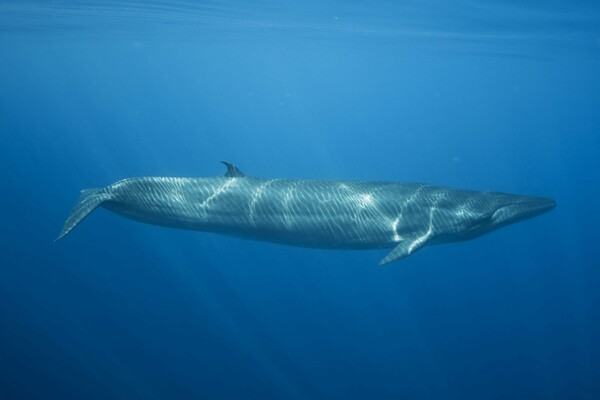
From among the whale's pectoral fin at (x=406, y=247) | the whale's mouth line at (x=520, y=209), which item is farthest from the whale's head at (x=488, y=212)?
the whale's pectoral fin at (x=406, y=247)

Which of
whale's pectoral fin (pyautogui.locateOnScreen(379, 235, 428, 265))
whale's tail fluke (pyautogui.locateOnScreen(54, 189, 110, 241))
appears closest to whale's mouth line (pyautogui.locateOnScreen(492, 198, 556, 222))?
whale's pectoral fin (pyautogui.locateOnScreen(379, 235, 428, 265))

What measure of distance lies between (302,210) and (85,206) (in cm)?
447

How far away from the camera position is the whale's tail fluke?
8891 mm

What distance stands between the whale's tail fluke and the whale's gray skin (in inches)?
0.8

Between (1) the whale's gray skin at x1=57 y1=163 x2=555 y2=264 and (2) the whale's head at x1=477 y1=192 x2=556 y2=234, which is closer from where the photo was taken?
(1) the whale's gray skin at x1=57 y1=163 x2=555 y2=264

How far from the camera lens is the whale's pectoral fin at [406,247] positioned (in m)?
8.83

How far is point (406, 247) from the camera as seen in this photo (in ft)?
29.7

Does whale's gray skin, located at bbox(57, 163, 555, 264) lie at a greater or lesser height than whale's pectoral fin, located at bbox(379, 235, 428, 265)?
greater

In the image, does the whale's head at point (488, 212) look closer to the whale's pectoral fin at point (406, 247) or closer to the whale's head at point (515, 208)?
the whale's head at point (515, 208)

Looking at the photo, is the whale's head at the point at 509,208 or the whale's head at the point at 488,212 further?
the whale's head at the point at 509,208

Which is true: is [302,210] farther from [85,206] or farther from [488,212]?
[85,206]

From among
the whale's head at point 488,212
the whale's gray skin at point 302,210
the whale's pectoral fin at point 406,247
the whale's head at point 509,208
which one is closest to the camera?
the whale's pectoral fin at point 406,247

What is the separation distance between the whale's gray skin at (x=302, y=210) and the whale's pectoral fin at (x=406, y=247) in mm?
20

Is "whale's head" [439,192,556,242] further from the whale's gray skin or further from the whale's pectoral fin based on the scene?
the whale's pectoral fin
